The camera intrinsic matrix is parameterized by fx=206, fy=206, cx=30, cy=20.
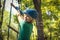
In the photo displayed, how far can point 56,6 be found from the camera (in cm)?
463

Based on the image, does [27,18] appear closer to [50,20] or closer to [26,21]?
[26,21]

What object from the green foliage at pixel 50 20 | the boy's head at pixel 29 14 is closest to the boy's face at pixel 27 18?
the boy's head at pixel 29 14

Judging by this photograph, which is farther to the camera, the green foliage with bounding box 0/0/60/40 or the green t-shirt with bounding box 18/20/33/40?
the green foliage with bounding box 0/0/60/40

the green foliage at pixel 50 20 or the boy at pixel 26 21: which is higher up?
the boy at pixel 26 21

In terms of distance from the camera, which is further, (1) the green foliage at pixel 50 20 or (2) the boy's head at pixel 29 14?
(1) the green foliage at pixel 50 20

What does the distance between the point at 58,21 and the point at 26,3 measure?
95cm

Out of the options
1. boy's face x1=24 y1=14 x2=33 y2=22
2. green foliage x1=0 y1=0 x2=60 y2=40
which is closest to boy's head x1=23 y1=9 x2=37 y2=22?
→ boy's face x1=24 y1=14 x2=33 y2=22

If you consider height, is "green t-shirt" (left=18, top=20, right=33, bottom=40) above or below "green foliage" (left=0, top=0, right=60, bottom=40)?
above

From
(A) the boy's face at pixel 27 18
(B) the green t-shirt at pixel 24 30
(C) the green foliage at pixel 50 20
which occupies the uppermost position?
(A) the boy's face at pixel 27 18

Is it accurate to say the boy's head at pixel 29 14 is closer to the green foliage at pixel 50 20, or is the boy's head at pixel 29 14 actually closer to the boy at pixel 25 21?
the boy at pixel 25 21

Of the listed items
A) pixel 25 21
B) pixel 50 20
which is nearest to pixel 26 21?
pixel 25 21

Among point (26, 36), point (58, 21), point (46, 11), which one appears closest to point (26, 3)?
point (46, 11)

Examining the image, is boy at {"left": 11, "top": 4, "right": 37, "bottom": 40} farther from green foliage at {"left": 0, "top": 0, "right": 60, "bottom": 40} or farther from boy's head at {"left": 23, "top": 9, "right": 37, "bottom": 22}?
green foliage at {"left": 0, "top": 0, "right": 60, "bottom": 40}

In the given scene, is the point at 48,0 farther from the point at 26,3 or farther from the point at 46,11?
the point at 26,3
